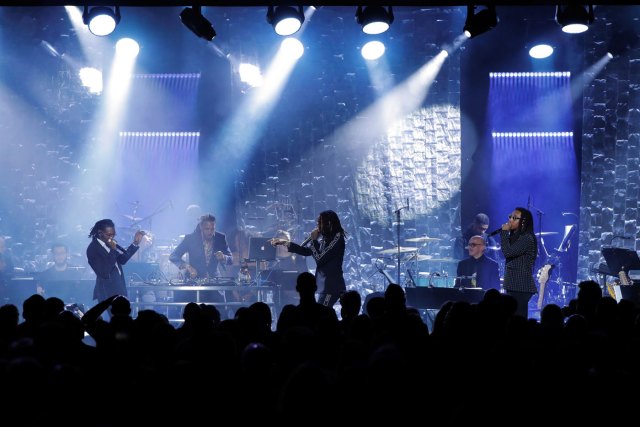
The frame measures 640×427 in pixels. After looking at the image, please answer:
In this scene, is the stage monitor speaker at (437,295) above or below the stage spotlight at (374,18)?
below

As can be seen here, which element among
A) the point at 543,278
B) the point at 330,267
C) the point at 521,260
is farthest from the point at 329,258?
the point at 543,278

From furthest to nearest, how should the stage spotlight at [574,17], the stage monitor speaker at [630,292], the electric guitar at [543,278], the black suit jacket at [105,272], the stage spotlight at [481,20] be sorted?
1. the electric guitar at [543,278]
2. the stage monitor speaker at [630,292]
3. the black suit jacket at [105,272]
4. the stage spotlight at [574,17]
5. the stage spotlight at [481,20]

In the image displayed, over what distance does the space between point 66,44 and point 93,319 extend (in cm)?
1072

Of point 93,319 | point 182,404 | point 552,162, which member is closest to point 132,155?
point 552,162

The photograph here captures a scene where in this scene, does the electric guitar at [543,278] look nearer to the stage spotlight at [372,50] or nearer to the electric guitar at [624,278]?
the electric guitar at [624,278]

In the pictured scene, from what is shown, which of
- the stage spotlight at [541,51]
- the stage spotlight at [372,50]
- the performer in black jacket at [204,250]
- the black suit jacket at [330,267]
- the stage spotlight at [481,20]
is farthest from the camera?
the stage spotlight at [372,50]

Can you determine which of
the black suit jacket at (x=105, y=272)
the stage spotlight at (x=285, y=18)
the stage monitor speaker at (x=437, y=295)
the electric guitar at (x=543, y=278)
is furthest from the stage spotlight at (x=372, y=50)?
the black suit jacket at (x=105, y=272)

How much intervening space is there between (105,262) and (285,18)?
3843 mm

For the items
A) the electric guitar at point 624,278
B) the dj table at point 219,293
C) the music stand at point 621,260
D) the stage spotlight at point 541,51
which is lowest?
the dj table at point 219,293

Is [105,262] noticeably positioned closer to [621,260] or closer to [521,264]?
[521,264]

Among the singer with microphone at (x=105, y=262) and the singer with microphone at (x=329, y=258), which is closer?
the singer with microphone at (x=329, y=258)

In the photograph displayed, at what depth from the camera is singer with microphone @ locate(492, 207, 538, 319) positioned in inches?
283

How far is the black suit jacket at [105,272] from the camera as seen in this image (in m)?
8.76

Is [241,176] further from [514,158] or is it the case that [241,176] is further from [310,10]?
[514,158]
